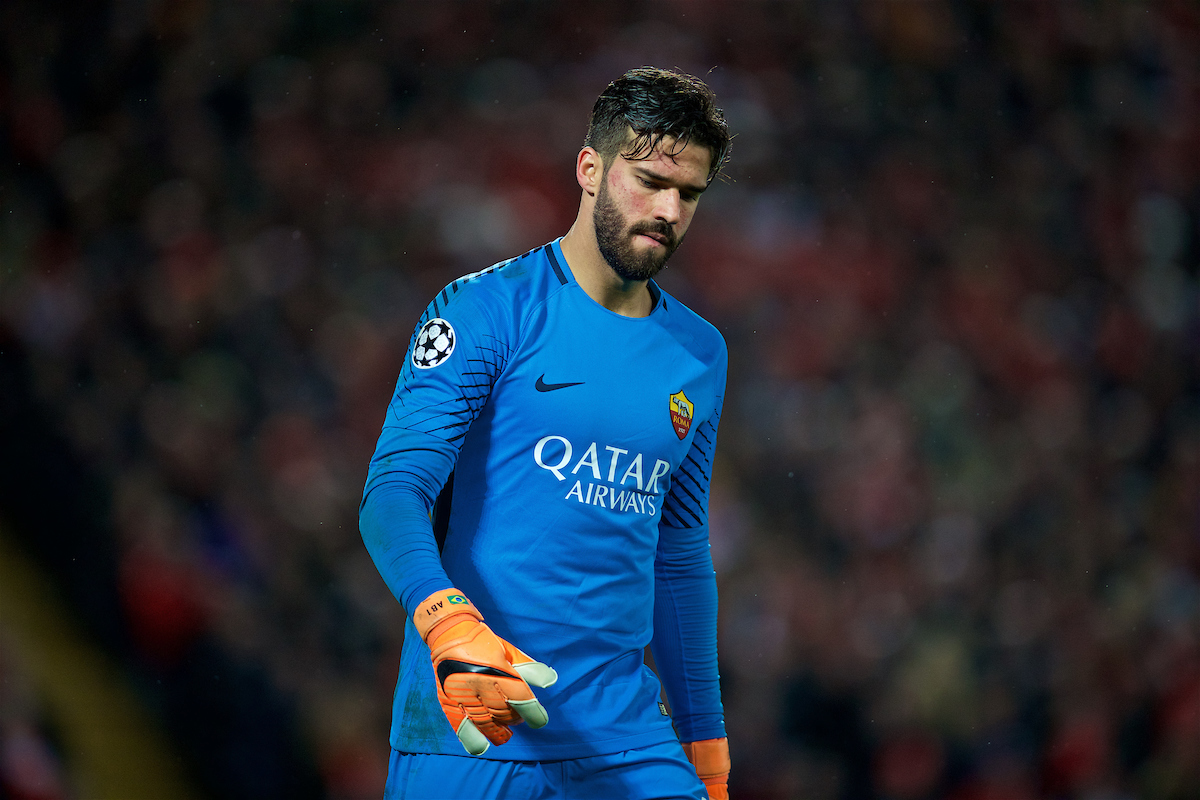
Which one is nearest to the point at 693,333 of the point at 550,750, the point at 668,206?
the point at 668,206

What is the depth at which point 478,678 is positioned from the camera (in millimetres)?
1187

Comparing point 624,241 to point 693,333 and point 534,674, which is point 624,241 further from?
point 534,674

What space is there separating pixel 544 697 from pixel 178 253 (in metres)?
2.78

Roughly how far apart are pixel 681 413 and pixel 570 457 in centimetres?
23

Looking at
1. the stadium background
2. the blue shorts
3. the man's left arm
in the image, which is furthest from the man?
the stadium background

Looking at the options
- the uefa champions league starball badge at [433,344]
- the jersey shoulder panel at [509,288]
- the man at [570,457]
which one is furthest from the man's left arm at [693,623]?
the uefa champions league starball badge at [433,344]

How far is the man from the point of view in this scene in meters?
1.47

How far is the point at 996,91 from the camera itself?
462cm

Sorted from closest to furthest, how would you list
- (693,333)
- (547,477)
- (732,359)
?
(547,477), (693,333), (732,359)

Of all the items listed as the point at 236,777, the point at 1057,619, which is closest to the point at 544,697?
the point at 236,777

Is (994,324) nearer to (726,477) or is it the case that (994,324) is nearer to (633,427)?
(726,477)

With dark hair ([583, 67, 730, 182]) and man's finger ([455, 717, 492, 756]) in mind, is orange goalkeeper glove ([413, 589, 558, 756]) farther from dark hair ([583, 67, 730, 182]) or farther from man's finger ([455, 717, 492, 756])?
dark hair ([583, 67, 730, 182])

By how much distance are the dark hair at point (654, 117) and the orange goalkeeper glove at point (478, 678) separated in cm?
75

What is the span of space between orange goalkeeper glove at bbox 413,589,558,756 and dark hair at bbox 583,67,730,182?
0.75 meters
